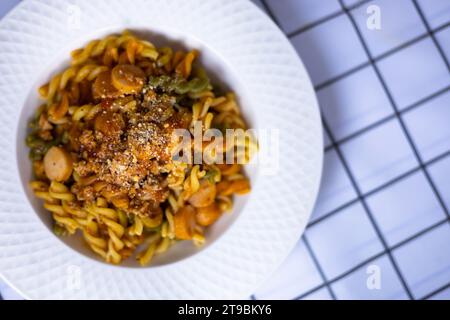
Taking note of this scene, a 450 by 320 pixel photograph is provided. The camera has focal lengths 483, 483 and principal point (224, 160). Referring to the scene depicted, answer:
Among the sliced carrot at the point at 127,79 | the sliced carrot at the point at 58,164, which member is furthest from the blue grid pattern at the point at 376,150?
the sliced carrot at the point at 58,164

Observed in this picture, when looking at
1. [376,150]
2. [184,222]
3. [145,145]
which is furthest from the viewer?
[376,150]

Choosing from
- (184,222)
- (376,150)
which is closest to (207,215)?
(184,222)

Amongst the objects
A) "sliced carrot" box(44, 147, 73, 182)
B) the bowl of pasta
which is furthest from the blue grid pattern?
"sliced carrot" box(44, 147, 73, 182)

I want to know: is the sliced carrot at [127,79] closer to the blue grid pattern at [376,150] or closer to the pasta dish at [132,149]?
→ the pasta dish at [132,149]

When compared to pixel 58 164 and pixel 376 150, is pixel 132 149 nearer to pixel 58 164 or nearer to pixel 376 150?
pixel 58 164

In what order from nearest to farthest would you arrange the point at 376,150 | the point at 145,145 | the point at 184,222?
1. the point at 145,145
2. the point at 184,222
3. the point at 376,150

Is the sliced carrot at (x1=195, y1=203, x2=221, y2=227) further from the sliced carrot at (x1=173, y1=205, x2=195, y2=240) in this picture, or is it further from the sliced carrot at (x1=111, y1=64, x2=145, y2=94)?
the sliced carrot at (x1=111, y1=64, x2=145, y2=94)
